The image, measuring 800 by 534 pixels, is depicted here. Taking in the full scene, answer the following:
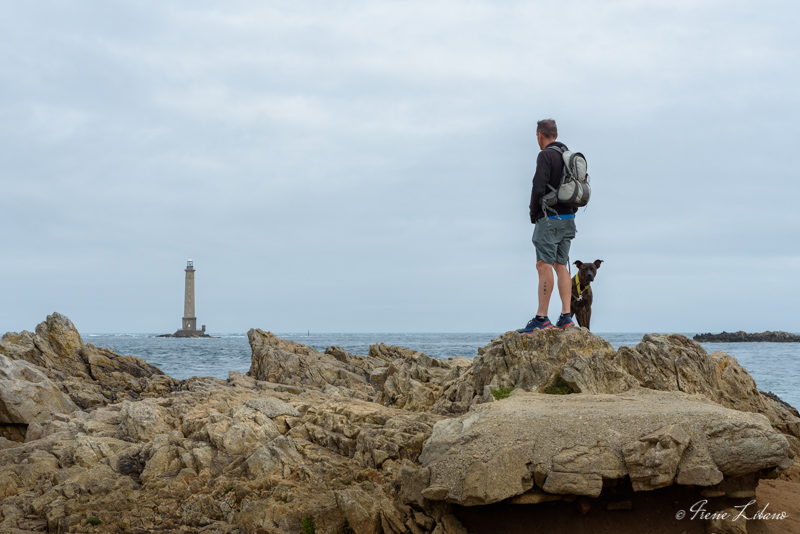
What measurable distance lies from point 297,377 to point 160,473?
10.1 m

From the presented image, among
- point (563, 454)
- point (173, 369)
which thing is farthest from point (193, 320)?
point (563, 454)

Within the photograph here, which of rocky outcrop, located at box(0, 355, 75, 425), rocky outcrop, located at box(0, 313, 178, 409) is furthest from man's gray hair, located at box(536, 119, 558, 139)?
rocky outcrop, located at box(0, 313, 178, 409)

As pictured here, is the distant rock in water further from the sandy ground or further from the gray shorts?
the sandy ground

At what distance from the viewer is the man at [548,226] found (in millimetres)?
8859

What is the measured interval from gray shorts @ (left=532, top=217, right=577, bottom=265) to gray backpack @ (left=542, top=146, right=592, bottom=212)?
0.24 m

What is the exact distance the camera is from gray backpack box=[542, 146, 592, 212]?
870cm

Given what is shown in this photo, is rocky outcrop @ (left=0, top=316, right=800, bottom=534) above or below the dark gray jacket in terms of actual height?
below

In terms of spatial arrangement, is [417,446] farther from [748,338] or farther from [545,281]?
[748,338]

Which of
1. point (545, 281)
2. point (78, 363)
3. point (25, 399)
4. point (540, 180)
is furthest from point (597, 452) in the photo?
point (78, 363)

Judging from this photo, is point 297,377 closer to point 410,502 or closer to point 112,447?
point 112,447

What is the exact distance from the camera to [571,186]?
8680 millimetres

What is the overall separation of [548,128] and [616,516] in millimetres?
5482

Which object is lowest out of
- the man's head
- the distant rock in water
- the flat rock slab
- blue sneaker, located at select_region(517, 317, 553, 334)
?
the distant rock in water

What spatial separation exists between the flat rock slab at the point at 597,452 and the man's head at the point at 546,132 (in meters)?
4.35
